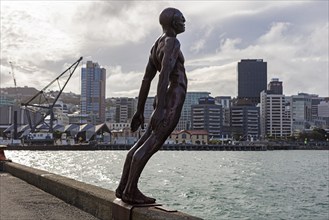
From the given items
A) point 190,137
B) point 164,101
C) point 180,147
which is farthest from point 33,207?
point 190,137

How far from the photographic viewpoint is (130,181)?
6.05 metres

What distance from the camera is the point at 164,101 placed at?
228 inches

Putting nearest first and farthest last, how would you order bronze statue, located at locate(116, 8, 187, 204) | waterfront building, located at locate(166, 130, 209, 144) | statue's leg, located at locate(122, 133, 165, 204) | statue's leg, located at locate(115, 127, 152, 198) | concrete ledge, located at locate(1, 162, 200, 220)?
concrete ledge, located at locate(1, 162, 200, 220) → bronze statue, located at locate(116, 8, 187, 204) → statue's leg, located at locate(122, 133, 165, 204) → statue's leg, located at locate(115, 127, 152, 198) → waterfront building, located at locate(166, 130, 209, 144)

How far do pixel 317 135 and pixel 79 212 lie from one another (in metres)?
179

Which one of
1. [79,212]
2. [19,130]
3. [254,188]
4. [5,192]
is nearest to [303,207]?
[254,188]

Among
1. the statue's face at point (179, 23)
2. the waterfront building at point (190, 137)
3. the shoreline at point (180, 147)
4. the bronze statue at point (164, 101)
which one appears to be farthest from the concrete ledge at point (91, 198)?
the waterfront building at point (190, 137)

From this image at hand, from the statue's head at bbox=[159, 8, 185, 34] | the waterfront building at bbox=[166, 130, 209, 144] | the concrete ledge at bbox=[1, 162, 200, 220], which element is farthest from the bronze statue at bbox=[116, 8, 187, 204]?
the waterfront building at bbox=[166, 130, 209, 144]

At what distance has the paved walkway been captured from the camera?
772cm

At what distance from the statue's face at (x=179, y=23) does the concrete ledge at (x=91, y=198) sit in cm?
216

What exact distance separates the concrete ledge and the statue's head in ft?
7.11

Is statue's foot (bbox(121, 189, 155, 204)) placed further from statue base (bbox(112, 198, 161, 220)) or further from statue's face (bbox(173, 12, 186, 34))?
statue's face (bbox(173, 12, 186, 34))

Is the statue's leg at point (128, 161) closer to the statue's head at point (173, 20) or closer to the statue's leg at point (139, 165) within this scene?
the statue's leg at point (139, 165)

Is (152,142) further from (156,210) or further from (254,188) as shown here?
(254,188)

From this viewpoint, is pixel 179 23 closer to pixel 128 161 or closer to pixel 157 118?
pixel 157 118
